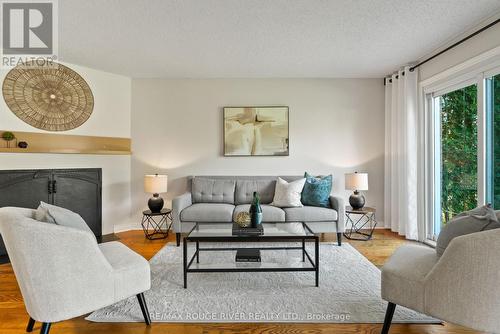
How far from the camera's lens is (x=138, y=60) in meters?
3.70

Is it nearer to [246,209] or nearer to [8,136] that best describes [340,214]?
[246,209]

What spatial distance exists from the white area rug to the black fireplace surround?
1.71m

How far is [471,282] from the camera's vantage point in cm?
140

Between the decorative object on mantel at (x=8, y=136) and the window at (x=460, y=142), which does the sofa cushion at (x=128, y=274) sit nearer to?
the decorative object on mantel at (x=8, y=136)

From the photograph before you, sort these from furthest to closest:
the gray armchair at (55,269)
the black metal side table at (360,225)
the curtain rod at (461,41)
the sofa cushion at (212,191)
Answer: the sofa cushion at (212,191) < the black metal side table at (360,225) < the curtain rod at (461,41) < the gray armchair at (55,269)

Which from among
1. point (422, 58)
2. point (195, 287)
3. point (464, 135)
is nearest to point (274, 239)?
point (195, 287)

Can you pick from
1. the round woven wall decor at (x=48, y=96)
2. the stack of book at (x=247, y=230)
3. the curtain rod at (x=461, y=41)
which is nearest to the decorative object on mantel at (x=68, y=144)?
the round woven wall decor at (x=48, y=96)

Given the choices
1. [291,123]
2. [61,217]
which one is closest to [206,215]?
[61,217]

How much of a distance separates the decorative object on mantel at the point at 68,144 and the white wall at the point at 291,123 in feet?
1.42

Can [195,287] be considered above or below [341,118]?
below

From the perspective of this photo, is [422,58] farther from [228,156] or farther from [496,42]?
[228,156]

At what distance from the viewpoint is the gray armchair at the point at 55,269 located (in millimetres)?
1499

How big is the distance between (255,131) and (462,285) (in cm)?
342

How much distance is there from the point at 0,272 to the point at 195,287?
2074 mm
